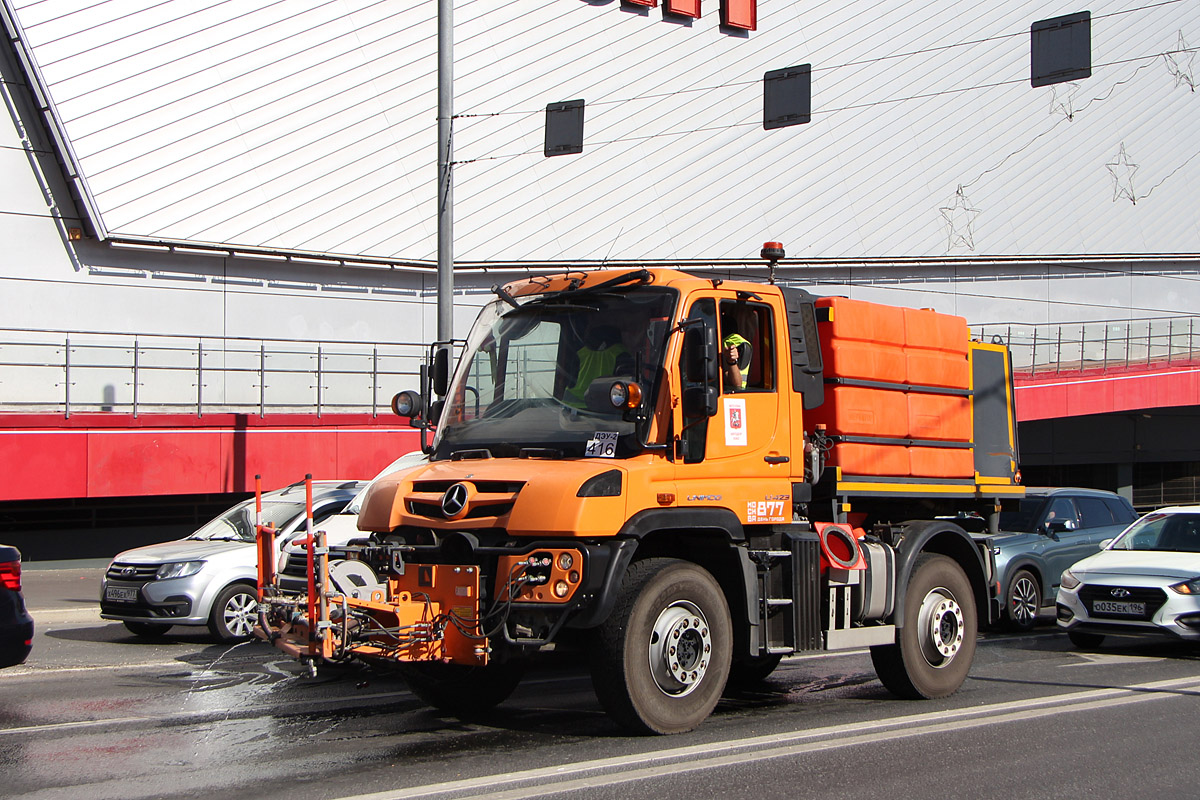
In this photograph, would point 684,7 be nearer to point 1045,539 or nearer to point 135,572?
point 1045,539

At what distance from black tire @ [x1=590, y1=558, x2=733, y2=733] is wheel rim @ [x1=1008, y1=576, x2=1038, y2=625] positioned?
276 inches

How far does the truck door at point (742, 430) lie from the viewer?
303 inches

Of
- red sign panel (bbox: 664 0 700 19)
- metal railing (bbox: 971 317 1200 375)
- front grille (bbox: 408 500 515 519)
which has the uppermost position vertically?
red sign panel (bbox: 664 0 700 19)

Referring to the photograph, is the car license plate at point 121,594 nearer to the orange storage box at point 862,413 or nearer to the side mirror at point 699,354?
the side mirror at point 699,354

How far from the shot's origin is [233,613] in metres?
12.2

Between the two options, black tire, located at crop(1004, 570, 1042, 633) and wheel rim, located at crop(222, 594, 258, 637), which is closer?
wheel rim, located at crop(222, 594, 258, 637)

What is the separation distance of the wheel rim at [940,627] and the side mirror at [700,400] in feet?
9.23

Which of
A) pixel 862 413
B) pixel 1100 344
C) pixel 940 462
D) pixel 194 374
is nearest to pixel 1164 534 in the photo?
pixel 940 462

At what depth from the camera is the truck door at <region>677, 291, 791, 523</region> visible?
768 centimetres

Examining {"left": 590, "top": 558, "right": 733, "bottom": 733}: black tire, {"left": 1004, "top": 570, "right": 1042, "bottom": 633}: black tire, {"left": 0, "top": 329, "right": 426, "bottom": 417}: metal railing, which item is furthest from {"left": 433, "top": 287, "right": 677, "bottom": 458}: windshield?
{"left": 0, "top": 329, "right": 426, "bottom": 417}: metal railing

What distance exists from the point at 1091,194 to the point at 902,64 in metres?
8.26

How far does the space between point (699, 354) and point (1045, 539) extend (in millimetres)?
8272

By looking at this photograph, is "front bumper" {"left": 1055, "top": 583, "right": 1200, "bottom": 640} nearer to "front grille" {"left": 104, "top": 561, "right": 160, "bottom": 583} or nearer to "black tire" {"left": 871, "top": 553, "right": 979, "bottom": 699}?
"black tire" {"left": 871, "top": 553, "right": 979, "bottom": 699}

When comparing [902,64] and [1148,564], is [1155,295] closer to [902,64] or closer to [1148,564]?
[902,64]
